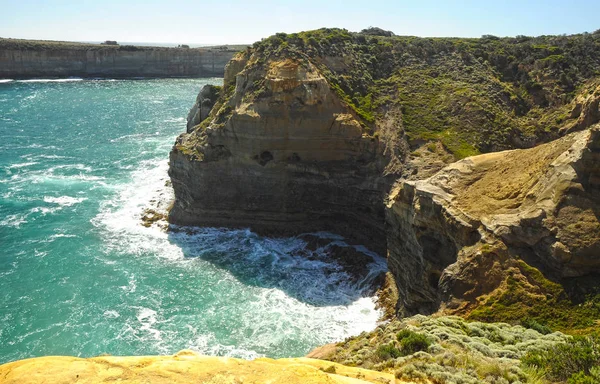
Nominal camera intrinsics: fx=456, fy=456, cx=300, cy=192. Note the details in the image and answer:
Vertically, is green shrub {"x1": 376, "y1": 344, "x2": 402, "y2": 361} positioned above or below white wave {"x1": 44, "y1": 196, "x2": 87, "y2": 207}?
above

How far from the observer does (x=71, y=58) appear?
406ft

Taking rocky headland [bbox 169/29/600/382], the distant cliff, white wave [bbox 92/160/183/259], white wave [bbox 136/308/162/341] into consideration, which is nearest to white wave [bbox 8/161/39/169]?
white wave [bbox 92/160/183/259]

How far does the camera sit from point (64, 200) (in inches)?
1737

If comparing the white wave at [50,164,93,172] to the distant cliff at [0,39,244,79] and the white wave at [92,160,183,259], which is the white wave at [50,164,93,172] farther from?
the distant cliff at [0,39,244,79]

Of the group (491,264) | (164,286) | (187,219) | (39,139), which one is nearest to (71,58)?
(39,139)

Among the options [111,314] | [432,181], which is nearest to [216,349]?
[111,314]

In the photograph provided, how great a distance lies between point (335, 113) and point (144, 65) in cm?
11038

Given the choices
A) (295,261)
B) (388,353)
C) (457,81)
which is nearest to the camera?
(388,353)

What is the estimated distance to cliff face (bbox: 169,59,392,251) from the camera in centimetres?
3522

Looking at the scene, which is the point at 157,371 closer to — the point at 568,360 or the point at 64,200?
the point at 568,360

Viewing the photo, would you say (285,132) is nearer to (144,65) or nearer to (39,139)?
(39,139)

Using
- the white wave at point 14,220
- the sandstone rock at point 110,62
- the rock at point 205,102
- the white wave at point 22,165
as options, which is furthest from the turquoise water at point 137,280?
the sandstone rock at point 110,62

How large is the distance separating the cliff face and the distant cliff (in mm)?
103512

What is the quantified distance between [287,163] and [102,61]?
4350 inches
